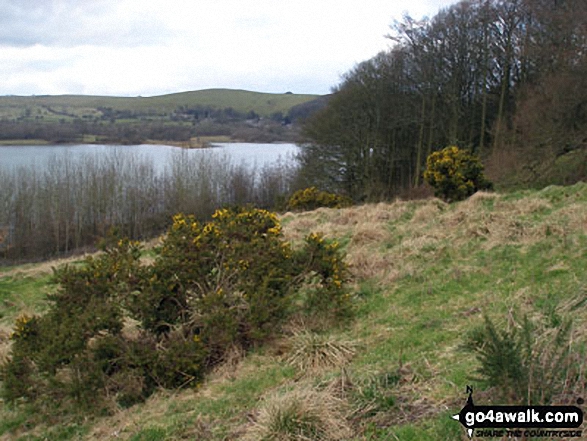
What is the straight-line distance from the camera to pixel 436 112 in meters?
28.6

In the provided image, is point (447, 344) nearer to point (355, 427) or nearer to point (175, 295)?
point (355, 427)

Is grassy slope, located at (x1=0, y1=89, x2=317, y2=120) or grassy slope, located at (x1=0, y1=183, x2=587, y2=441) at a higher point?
grassy slope, located at (x1=0, y1=89, x2=317, y2=120)

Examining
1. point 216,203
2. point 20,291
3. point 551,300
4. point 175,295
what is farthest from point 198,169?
point 551,300

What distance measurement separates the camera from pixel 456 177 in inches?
618

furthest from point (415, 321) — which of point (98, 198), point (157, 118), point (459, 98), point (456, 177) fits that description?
point (157, 118)

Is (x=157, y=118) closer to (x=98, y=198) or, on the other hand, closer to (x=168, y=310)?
(x=98, y=198)

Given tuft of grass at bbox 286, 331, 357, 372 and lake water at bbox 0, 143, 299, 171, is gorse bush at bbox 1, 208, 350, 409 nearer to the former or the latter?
tuft of grass at bbox 286, 331, 357, 372

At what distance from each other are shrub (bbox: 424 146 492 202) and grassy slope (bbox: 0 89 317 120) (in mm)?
81909

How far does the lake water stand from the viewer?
40000mm

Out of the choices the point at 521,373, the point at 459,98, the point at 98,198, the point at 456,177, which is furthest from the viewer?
the point at 98,198

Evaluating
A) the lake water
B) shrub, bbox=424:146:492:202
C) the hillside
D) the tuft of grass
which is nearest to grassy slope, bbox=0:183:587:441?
the tuft of grass

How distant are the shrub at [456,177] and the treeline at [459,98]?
4697 mm

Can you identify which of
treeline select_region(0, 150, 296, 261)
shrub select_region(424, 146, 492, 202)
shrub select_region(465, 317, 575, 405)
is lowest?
treeline select_region(0, 150, 296, 261)

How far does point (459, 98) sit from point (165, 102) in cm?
9944
